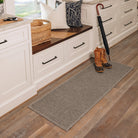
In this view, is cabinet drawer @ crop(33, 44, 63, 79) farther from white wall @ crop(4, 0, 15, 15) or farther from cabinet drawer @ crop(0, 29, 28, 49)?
white wall @ crop(4, 0, 15, 15)

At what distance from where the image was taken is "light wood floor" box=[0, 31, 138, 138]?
198cm

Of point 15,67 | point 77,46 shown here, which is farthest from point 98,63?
point 15,67

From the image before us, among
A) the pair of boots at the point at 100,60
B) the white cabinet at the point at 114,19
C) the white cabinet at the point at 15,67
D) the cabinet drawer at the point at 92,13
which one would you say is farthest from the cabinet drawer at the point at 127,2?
the white cabinet at the point at 15,67

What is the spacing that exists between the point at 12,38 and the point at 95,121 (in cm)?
107

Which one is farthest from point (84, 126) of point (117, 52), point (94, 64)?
point (117, 52)

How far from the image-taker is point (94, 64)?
3.27 metres

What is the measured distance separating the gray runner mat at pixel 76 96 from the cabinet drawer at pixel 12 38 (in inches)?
26.9

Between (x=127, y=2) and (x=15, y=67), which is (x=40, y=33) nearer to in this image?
(x=15, y=67)

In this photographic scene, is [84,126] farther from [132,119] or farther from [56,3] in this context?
[56,3]

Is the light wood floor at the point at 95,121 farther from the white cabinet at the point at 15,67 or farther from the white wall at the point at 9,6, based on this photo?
the white wall at the point at 9,6

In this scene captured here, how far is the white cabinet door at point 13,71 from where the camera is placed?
2.10 m

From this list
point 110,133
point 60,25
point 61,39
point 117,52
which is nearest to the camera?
point 110,133

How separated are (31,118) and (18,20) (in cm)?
93

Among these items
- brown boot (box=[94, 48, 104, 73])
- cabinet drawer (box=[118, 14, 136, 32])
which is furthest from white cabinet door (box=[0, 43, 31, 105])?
cabinet drawer (box=[118, 14, 136, 32])
